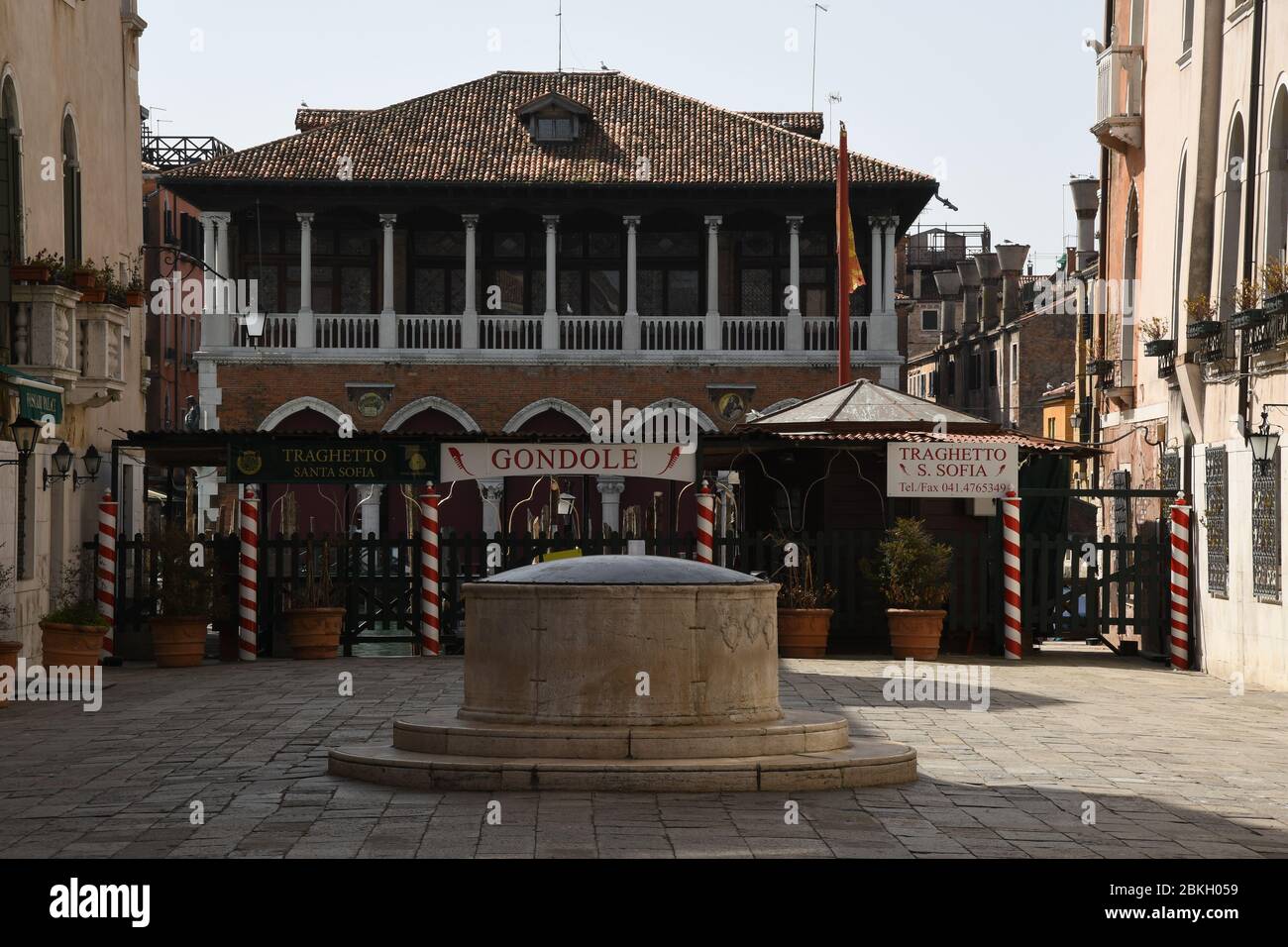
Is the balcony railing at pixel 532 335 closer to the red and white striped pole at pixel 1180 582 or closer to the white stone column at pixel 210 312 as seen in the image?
the white stone column at pixel 210 312

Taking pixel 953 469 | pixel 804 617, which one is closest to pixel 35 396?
pixel 804 617

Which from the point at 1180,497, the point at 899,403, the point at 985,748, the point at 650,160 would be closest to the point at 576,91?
the point at 650,160

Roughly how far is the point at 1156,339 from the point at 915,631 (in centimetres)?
487

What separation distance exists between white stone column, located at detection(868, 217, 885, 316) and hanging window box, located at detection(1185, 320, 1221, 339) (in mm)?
21375

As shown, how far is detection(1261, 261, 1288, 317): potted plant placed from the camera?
16.6 metres

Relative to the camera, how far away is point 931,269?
71.9 m

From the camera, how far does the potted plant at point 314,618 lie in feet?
66.5

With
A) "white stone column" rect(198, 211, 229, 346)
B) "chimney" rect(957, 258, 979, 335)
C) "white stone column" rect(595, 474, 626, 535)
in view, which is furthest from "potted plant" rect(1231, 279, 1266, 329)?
"chimney" rect(957, 258, 979, 335)

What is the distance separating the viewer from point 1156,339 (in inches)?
859

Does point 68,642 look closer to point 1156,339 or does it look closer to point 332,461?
point 332,461

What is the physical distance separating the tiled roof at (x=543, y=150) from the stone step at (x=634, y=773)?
3031 centimetres

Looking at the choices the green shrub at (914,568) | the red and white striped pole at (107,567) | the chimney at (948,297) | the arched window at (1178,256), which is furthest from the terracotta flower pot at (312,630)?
the chimney at (948,297)

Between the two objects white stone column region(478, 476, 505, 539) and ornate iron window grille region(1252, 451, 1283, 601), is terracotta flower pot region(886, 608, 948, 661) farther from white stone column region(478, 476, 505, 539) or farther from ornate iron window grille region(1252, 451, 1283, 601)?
white stone column region(478, 476, 505, 539)

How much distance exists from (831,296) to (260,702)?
92.6 ft
